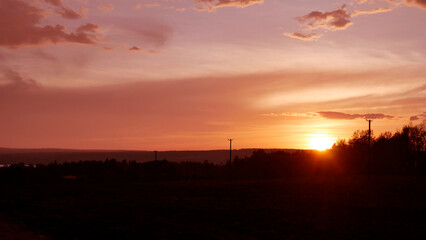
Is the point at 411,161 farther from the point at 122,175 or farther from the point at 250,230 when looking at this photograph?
the point at 250,230

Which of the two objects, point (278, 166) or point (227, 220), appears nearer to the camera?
point (227, 220)

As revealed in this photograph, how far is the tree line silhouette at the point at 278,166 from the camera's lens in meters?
77.1

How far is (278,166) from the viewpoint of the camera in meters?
100

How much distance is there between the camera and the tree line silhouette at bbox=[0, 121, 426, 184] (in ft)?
253

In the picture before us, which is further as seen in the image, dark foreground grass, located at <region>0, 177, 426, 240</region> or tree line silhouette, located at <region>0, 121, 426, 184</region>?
tree line silhouette, located at <region>0, 121, 426, 184</region>

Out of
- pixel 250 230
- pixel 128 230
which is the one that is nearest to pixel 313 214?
pixel 250 230

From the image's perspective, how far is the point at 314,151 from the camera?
370ft

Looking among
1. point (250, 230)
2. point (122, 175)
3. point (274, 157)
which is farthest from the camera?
point (274, 157)

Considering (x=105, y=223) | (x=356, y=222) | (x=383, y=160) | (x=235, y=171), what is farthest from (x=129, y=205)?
(x=383, y=160)

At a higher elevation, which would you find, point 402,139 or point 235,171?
point 402,139

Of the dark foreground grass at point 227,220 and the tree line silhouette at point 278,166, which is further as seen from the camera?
the tree line silhouette at point 278,166

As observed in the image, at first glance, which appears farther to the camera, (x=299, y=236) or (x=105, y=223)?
(x=105, y=223)

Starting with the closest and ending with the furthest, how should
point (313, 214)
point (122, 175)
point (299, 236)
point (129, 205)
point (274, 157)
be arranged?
point (299, 236) → point (313, 214) → point (129, 205) → point (122, 175) → point (274, 157)

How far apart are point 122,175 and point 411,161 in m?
59.8
